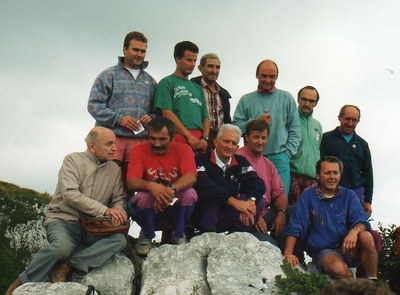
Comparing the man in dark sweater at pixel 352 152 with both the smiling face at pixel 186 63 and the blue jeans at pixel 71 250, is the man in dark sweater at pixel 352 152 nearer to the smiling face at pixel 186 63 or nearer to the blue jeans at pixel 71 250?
the smiling face at pixel 186 63

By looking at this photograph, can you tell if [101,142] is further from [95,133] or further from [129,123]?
[129,123]

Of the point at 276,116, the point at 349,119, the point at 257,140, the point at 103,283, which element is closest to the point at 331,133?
the point at 349,119

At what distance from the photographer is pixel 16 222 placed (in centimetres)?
2500

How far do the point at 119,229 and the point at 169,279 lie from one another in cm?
97

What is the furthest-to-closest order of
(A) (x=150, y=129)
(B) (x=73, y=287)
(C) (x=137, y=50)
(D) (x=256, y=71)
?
(D) (x=256, y=71) → (C) (x=137, y=50) → (A) (x=150, y=129) → (B) (x=73, y=287)

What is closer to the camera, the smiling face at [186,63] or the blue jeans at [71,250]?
the blue jeans at [71,250]

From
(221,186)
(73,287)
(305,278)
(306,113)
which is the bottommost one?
(73,287)

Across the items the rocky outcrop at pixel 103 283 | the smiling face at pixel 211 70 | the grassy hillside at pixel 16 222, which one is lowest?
the grassy hillside at pixel 16 222

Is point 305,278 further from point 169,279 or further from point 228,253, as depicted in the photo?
point 169,279

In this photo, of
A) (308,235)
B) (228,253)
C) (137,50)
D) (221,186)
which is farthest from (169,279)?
(137,50)

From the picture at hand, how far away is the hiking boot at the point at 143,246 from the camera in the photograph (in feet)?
29.2

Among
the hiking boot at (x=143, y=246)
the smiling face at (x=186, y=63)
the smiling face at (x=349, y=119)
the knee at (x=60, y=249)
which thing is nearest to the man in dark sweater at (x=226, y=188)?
the hiking boot at (x=143, y=246)

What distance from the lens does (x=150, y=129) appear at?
8.62 m

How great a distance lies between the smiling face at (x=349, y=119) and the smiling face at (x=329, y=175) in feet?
6.27
